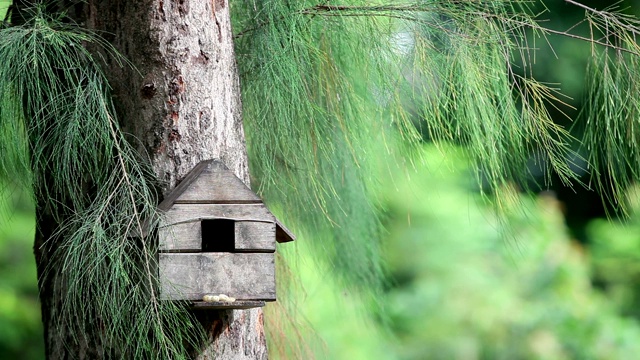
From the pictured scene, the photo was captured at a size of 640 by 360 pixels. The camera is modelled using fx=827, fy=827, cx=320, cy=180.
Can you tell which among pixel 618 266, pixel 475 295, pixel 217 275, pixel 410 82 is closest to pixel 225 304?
pixel 217 275

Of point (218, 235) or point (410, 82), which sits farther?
point (410, 82)

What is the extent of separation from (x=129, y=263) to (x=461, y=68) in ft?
1.62

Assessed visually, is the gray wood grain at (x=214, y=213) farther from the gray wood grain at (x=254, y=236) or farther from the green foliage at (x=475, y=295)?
the green foliage at (x=475, y=295)

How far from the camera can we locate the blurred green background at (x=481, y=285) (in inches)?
110

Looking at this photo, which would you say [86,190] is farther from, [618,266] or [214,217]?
[618,266]

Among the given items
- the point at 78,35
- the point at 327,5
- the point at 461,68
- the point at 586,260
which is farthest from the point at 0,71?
the point at 586,260

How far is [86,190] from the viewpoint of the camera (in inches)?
39.4

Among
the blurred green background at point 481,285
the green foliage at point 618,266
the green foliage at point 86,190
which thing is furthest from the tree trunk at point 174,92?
the green foliage at point 618,266

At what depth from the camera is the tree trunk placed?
3.24 ft

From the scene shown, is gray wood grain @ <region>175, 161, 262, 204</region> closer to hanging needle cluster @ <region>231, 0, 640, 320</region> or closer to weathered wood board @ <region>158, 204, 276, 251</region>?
weathered wood board @ <region>158, 204, 276, 251</region>

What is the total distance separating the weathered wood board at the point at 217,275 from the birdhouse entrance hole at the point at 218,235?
0.02 meters

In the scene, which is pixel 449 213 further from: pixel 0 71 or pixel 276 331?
pixel 0 71

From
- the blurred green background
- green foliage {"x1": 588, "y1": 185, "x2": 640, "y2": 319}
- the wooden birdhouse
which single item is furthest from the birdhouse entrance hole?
green foliage {"x1": 588, "y1": 185, "x2": 640, "y2": 319}

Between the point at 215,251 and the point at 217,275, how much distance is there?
33 mm
